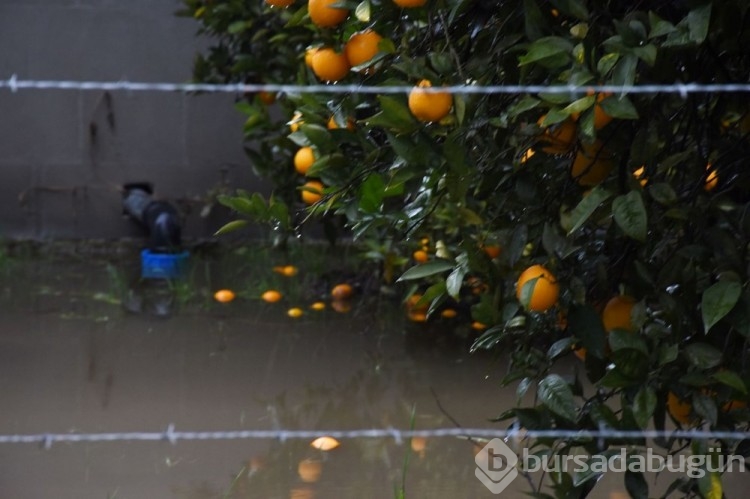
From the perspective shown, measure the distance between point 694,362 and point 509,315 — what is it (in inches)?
14.3

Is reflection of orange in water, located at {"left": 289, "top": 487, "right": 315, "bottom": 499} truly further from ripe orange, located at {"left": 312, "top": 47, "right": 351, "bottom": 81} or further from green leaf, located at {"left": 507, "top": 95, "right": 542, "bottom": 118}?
green leaf, located at {"left": 507, "top": 95, "right": 542, "bottom": 118}

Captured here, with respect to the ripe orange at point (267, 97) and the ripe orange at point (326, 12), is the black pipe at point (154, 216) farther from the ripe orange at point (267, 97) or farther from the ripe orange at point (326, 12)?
the ripe orange at point (326, 12)

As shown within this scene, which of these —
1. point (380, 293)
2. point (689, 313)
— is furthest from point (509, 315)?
point (380, 293)

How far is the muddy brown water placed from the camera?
322 centimetres

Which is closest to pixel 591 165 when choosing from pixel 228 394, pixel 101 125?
pixel 228 394

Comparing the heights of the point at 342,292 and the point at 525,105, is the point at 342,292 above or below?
above

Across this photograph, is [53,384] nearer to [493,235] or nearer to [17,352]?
[17,352]

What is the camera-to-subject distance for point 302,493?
3.13 meters

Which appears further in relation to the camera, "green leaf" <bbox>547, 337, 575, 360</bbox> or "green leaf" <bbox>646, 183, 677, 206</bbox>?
"green leaf" <bbox>547, 337, 575, 360</bbox>

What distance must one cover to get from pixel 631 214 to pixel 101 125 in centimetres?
513

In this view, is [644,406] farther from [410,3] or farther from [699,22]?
[410,3]

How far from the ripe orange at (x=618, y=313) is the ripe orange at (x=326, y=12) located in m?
0.76

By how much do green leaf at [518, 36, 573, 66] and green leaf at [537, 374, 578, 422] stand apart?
58 centimetres

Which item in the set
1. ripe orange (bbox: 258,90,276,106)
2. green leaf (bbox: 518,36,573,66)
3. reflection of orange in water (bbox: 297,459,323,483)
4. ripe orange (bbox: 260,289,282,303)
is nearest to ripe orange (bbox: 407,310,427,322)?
ripe orange (bbox: 260,289,282,303)
